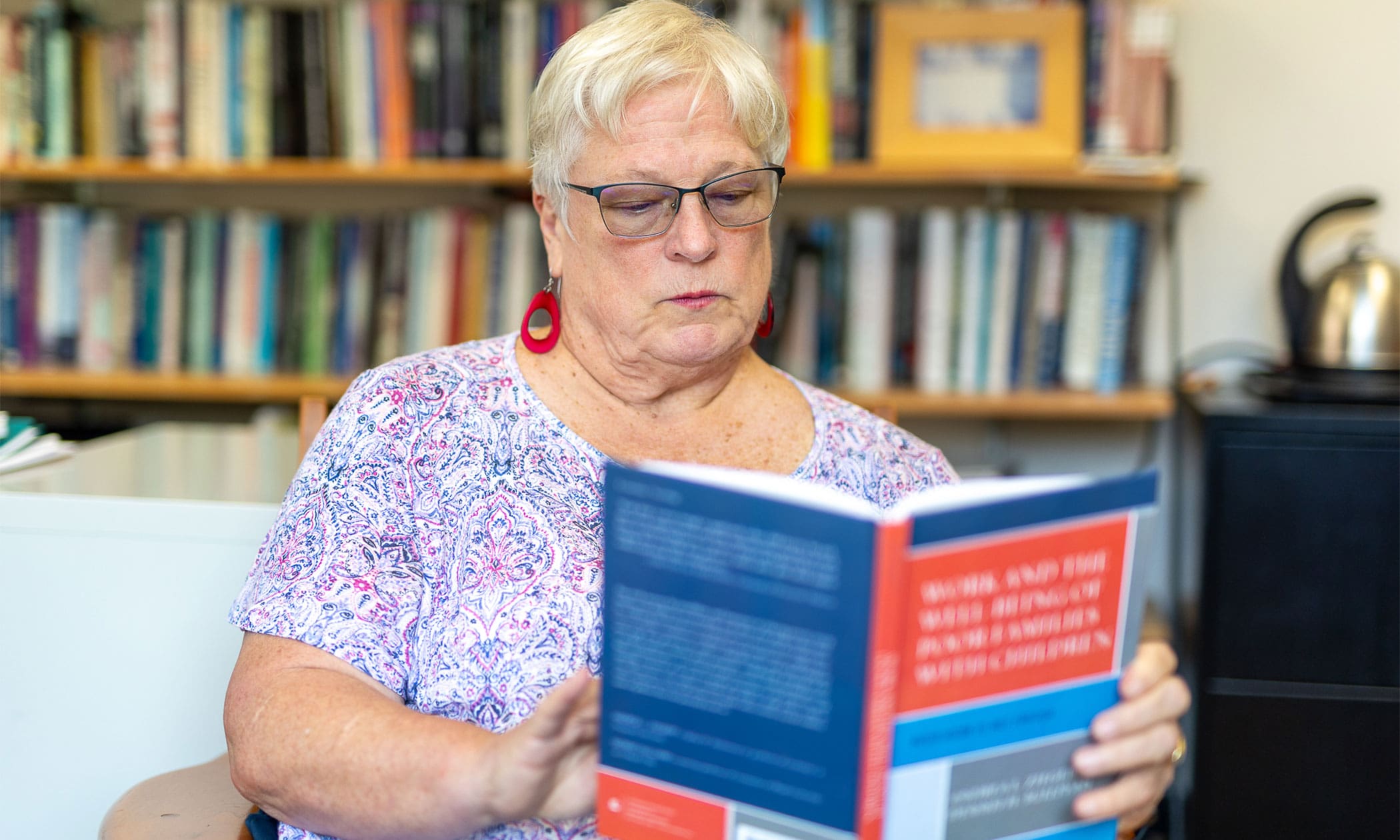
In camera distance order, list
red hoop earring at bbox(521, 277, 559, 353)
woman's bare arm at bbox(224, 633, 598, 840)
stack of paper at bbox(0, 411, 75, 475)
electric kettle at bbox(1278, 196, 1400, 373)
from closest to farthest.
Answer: woman's bare arm at bbox(224, 633, 598, 840), red hoop earring at bbox(521, 277, 559, 353), stack of paper at bbox(0, 411, 75, 475), electric kettle at bbox(1278, 196, 1400, 373)

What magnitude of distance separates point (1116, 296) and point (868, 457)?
3.64ft

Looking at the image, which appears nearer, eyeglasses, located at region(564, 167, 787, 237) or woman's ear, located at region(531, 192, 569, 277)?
eyeglasses, located at region(564, 167, 787, 237)

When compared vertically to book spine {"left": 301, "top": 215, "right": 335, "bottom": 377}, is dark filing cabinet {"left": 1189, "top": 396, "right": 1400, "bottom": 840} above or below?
below

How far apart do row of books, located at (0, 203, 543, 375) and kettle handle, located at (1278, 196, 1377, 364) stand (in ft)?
4.42

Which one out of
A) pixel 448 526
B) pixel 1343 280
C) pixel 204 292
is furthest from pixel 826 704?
pixel 204 292

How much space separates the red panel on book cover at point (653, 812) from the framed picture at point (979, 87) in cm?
163

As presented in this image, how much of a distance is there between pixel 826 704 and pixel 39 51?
7.44ft

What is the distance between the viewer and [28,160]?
2.35m

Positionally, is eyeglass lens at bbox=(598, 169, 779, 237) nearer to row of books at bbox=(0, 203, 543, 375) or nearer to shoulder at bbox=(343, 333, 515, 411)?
shoulder at bbox=(343, 333, 515, 411)

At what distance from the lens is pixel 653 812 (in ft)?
Answer: 2.55

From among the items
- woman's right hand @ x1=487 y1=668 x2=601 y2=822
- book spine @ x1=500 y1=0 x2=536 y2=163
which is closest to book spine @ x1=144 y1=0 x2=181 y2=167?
book spine @ x1=500 y1=0 x2=536 y2=163

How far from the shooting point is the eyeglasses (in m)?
1.17

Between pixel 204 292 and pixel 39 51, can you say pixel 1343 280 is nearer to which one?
pixel 204 292

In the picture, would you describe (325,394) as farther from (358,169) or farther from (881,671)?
(881,671)
